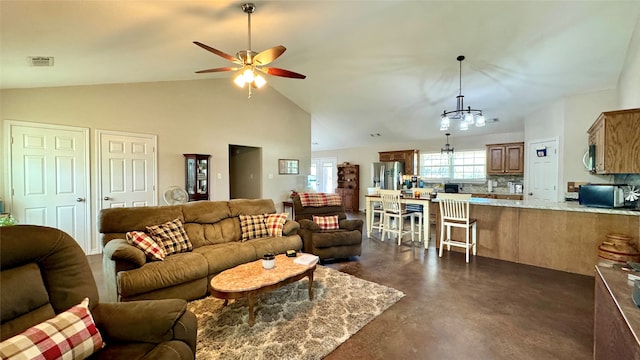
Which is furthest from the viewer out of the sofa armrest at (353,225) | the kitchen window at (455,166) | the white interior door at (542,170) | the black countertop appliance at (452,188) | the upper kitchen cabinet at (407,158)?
the upper kitchen cabinet at (407,158)

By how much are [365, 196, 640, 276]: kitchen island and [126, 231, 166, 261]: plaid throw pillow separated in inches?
169

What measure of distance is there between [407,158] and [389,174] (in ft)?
2.33

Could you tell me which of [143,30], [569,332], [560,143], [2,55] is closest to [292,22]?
[143,30]

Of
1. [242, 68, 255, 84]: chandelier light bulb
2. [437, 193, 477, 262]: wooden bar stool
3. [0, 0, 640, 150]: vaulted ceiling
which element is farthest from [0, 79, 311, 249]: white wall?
[437, 193, 477, 262]: wooden bar stool

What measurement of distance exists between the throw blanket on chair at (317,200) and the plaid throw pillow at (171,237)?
1896 millimetres

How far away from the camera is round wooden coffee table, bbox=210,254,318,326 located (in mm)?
2219

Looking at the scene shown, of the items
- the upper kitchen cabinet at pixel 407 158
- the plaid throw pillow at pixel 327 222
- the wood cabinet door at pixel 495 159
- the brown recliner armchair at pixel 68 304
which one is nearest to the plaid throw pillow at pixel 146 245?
the brown recliner armchair at pixel 68 304

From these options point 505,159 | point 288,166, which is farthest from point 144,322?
point 505,159

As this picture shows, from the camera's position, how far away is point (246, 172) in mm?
7180

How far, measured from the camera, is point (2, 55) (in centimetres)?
259

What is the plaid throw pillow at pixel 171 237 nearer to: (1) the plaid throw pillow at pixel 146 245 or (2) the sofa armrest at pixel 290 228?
(1) the plaid throw pillow at pixel 146 245

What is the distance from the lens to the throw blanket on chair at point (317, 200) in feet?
14.9

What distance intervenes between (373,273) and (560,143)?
14.5 feet

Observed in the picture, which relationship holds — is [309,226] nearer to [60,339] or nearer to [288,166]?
[60,339]
